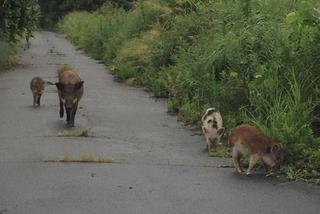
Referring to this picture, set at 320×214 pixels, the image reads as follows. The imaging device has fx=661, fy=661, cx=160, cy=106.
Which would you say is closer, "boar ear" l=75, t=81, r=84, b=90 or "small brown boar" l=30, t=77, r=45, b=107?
"boar ear" l=75, t=81, r=84, b=90

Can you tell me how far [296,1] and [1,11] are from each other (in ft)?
44.5

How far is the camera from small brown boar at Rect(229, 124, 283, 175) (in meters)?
9.27

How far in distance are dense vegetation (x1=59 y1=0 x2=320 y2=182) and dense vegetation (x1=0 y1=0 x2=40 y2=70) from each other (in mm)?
6888

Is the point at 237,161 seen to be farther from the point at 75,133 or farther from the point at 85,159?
the point at 75,133

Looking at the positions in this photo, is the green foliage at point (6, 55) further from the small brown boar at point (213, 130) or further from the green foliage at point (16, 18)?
the small brown boar at point (213, 130)

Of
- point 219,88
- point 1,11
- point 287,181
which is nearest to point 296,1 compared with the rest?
point 219,88

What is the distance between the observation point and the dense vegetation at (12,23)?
24016mm

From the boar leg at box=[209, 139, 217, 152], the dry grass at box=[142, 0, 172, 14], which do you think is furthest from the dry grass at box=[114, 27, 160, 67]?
the boar leg at box=[209, 139, 217, 152]

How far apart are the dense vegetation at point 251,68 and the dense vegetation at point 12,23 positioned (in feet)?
22.6

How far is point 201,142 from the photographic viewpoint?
12086 mm

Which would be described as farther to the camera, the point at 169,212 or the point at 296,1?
the point at 296,1

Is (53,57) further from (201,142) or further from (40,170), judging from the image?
(40,170)

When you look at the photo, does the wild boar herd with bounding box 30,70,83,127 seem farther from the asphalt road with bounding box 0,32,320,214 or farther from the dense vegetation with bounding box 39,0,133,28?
the dense vegetation with bounding box 39,0,133,28

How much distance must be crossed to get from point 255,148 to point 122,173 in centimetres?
194
